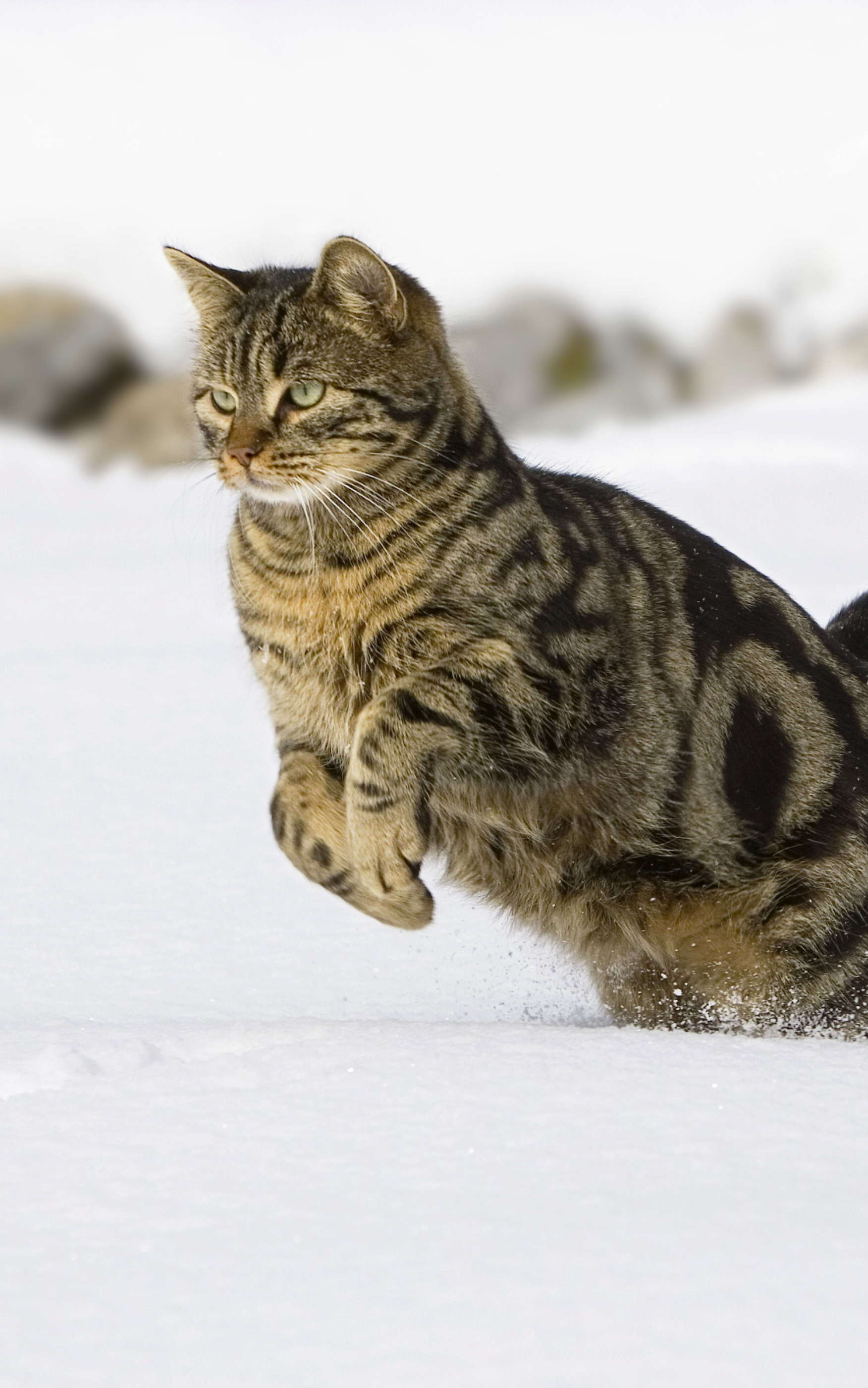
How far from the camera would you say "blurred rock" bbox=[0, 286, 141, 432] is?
1185cm

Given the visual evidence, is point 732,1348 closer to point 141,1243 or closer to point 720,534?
point 141,1243

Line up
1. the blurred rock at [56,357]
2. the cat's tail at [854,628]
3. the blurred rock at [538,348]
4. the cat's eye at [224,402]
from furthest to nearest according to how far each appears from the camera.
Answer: the blurred rock at [56,357] → the blurred rock at [538,348] → the cat's tail at [854,628] → the cat's eye at [224,402]

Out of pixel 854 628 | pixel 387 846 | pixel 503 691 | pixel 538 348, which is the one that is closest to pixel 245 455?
pixel 503 691

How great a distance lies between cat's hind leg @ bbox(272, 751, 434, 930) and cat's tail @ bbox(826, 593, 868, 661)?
114 centimetres

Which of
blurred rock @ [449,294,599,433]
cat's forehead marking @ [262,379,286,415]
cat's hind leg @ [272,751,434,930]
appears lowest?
blurred rock @ [449,294,599,433]

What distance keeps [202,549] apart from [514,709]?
5235 millimetres

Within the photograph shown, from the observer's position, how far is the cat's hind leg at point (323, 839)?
7.84ft

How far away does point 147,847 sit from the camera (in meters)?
3.60

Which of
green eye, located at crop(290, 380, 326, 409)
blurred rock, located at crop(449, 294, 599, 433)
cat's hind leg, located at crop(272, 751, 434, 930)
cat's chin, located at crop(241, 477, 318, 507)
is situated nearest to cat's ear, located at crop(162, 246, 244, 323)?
green eye, located at crop(290, 380, 326, 409)

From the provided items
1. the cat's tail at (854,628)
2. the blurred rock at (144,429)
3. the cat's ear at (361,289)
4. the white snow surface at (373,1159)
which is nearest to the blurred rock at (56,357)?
the blurred rock at (144,429)

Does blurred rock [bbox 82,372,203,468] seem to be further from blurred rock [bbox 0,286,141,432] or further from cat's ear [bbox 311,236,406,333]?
cat's ear [bbox 311,236,406,333]

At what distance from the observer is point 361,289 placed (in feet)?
8.25

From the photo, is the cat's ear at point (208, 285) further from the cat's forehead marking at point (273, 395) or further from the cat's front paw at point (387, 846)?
the cat's front paw at point (387, 846)

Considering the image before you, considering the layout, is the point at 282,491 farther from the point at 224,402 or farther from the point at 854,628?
the point at 854,628
